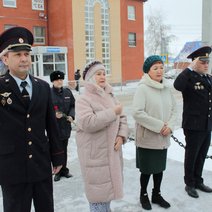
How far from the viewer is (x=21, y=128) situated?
8.11 feet

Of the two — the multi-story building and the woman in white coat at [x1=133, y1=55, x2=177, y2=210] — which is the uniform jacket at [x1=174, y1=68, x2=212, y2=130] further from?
the multi-story building

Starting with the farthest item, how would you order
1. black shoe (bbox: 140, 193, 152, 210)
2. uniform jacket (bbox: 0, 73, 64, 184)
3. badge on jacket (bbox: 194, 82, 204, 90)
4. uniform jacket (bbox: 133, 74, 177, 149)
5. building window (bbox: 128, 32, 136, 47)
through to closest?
building window (bbox: 128, 32, 136, 47)
badge on jacket (bbox: 194, 82, 204, 90)
black shoe (bbox: 140, 193, 152, 210)
uniform jacket (bbox: 133, 74, 177, 149)
uniform jacket (bbox: 0, 73, 64, 184)

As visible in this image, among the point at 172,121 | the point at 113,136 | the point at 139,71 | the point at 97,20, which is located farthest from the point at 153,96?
the point at 139,71

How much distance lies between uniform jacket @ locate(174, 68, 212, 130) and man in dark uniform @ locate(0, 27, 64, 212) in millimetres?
2097

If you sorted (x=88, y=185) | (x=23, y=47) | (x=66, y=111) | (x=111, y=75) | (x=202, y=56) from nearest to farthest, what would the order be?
(x=23, y=47) < (x=88, y=185) < (x=202, y=56) < (x=66, y=111) < (x=111, y=75)

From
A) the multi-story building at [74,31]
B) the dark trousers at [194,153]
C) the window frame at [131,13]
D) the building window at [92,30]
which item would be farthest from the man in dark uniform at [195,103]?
the window frame at [131,13]

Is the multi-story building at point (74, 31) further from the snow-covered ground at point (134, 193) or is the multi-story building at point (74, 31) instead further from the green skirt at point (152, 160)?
the green skirt at point (152, 160)

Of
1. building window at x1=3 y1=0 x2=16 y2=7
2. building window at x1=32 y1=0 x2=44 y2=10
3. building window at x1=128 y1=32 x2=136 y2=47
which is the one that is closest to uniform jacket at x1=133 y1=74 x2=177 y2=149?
building window at x1=3 y1=0 x2=16 y2=7

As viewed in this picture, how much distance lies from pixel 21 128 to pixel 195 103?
8.11 ft

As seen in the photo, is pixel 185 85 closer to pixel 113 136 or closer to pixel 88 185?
pixel 113 136

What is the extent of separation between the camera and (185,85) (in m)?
3.99

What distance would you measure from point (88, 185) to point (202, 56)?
2.26m

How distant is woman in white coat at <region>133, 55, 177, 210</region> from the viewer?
363 centimetres

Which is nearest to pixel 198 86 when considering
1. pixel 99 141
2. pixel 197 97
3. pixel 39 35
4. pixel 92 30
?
pixel 197 97
